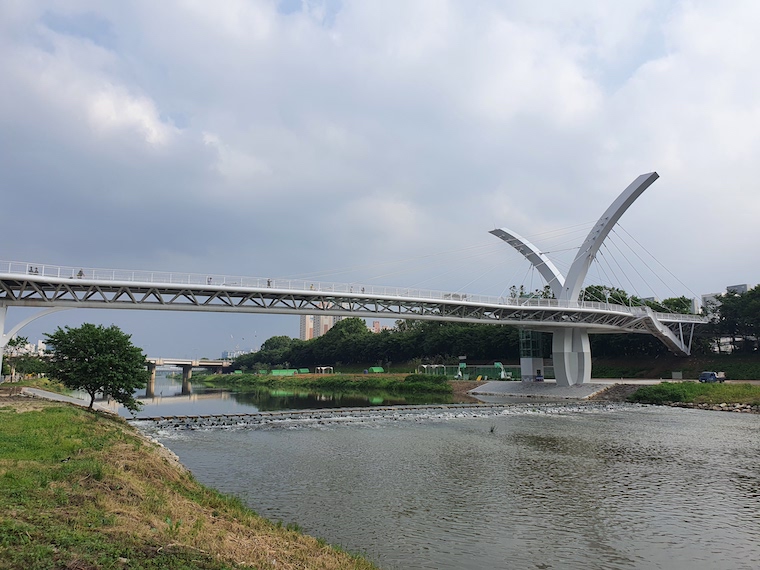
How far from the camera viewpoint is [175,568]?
6.52 m

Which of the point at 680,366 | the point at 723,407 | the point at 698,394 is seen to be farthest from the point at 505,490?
the point at 680,366

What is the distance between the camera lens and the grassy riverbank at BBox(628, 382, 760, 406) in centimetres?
4159

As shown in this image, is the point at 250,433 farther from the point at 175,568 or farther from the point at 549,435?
the point at 175,568

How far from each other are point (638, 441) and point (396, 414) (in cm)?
1649

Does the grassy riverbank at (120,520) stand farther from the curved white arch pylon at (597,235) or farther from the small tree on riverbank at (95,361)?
the curved white arch pylon at (597,235)

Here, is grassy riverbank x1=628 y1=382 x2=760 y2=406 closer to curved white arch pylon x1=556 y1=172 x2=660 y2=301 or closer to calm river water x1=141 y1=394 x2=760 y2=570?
curved white arch pylon x1=556 y1=172 x2=660 y2=301

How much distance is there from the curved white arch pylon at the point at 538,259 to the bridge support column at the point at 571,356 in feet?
15.8


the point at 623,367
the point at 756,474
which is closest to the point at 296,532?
the point at 756,474

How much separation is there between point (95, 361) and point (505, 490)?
1942cm

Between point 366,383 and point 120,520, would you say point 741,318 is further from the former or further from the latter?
point 120,520

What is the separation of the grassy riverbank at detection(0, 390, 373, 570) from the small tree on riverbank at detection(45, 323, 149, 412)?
9.49 m

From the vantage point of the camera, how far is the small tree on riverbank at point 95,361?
79.4 ft

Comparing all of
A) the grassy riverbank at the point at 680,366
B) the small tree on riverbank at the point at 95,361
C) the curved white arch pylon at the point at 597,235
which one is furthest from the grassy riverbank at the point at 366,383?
the small tree on riverbank at the point at 95,361

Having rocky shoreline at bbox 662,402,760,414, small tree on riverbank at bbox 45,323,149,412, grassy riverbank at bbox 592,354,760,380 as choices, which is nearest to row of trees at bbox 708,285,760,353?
grassy riverbank at bbox 592,354,760,380
